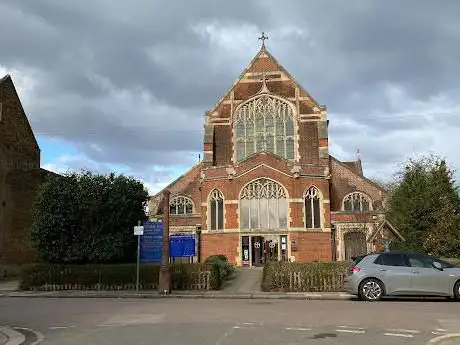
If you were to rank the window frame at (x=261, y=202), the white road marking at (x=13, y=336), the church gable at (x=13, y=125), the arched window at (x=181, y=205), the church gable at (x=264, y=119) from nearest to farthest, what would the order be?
the white road marking at (x=13, y=336), the church gable at (x=13, y=125), the window frame at (x=261, y=202), the church gable at (x=264, y=119), the arched window at (x=181, y=205)

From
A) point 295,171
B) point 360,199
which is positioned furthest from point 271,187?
point 360,199

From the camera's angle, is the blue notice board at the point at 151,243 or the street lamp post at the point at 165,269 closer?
the street lamp post at the point at 165,269

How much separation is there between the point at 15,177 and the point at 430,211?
86.6 feet

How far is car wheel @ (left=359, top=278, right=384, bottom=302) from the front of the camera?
17.3m

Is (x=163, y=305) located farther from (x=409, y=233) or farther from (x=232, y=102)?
(x=232, y=102)

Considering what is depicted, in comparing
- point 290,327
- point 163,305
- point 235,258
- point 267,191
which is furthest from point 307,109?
point 290,327

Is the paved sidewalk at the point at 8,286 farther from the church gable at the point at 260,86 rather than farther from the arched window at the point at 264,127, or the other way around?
the church gable at the point at 260,86

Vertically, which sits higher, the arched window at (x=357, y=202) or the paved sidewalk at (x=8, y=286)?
the arched window at (x=357, y=202)

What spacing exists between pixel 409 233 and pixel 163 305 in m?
14.9

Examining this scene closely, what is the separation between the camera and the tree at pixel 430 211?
25391 mm

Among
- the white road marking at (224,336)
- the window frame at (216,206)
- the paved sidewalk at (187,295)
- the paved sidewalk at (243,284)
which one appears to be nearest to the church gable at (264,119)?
the window frame at (216,206)

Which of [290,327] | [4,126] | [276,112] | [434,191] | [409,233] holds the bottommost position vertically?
[290,327]

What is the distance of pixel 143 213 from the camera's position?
26953 millimetres

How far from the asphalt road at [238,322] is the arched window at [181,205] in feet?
89.1
